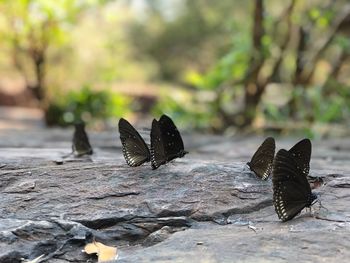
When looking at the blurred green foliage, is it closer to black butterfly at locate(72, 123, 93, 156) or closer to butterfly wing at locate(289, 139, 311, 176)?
black butterfly at locate(72, 123, 93, 156)

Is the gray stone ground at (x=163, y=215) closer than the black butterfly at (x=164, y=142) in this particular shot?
Yes

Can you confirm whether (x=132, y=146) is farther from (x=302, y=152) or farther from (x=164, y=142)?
(x=302, y=152)

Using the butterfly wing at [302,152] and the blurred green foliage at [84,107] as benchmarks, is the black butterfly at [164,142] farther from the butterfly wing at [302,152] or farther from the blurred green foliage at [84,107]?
the blurred green foliage at [84,107]

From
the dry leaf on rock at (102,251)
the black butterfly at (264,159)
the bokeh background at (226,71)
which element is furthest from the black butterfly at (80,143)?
the bokeh background at (226,71)

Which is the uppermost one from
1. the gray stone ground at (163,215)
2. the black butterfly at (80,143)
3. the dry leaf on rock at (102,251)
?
the black butterfly at (80,143)

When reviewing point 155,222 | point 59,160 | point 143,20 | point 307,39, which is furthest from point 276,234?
point 143,20

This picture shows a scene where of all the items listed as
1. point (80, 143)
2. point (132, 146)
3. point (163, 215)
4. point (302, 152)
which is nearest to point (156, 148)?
point (132, 146)
